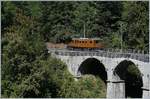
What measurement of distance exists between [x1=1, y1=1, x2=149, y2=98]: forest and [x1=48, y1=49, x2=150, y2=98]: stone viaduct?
165 centimetres

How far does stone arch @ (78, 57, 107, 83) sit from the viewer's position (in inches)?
2916

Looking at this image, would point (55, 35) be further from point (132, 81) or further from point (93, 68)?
point (132, 81)

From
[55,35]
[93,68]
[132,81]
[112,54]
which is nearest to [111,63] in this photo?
[112,54]

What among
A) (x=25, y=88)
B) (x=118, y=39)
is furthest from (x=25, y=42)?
(x=118, y=39)

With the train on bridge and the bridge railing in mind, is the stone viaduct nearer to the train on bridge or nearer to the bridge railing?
the bridge railing

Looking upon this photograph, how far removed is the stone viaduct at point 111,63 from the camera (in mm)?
59978

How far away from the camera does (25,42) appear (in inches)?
2359

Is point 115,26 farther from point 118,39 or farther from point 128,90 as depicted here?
point 128,90

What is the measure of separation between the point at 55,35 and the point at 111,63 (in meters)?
37.9

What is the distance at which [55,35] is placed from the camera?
344 feet

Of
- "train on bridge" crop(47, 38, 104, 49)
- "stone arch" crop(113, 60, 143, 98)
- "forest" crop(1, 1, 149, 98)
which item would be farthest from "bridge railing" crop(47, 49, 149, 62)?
"train on bridge" crop(47, 38, 104, 49)

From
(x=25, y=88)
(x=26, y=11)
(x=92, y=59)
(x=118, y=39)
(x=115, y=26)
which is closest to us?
(x=25, y=88)

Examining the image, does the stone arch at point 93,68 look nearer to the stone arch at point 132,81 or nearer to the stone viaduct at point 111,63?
the stone viaduct at point 111,63

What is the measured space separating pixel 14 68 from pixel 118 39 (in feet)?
121
